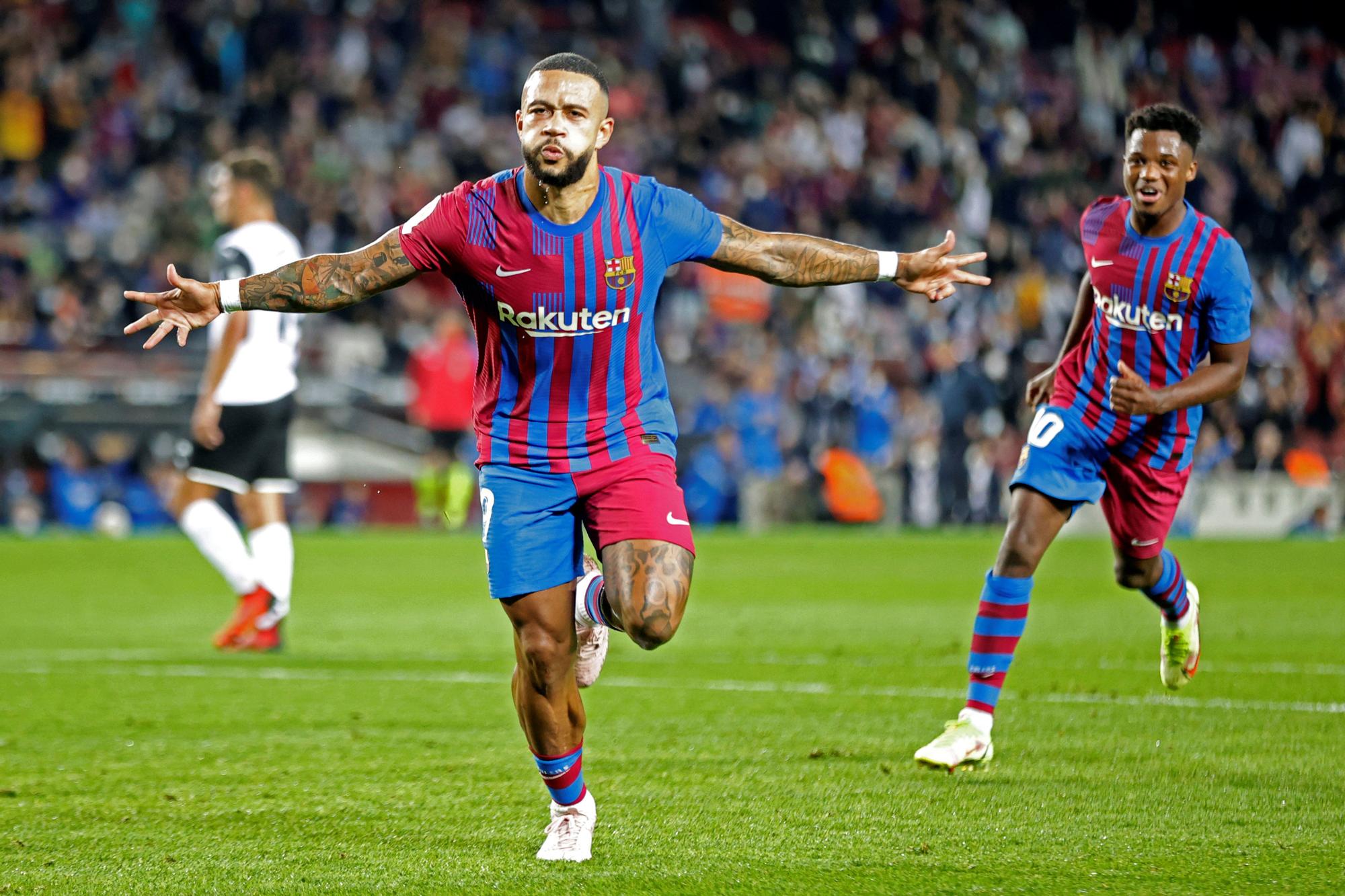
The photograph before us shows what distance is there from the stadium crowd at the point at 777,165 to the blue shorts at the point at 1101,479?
46.5 feet

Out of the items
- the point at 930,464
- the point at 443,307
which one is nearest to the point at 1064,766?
the point at 930,464

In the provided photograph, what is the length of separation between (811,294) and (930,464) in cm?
349

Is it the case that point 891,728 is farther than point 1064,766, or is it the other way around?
point 891,728

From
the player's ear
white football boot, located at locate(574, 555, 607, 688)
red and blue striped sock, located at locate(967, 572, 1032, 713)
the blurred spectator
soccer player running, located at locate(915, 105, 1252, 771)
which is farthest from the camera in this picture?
the blurred spectator

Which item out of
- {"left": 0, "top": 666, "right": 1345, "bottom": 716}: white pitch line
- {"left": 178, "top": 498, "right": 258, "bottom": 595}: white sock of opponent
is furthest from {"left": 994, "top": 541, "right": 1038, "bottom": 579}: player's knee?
{"left": 178, "top": 498, "right": 258, "bottom": 595}: white sock of opponent

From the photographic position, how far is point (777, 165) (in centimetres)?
2736

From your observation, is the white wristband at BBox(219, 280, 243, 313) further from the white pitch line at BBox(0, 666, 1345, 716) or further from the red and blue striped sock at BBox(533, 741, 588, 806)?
the white pitch line at BBox(0, 666, 1345, 716)

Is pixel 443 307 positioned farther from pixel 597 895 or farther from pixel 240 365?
pixel 597 895

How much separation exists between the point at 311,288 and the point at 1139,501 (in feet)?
11.9

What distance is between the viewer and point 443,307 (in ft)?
77.3

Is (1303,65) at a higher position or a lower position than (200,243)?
higher

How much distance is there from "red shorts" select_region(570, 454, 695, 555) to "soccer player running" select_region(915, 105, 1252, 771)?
1773 mm

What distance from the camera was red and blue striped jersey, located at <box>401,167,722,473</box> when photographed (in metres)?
4.85

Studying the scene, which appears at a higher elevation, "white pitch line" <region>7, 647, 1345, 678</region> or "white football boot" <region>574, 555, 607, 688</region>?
"white football boot" <region>574, 555, 607, 688</region>
